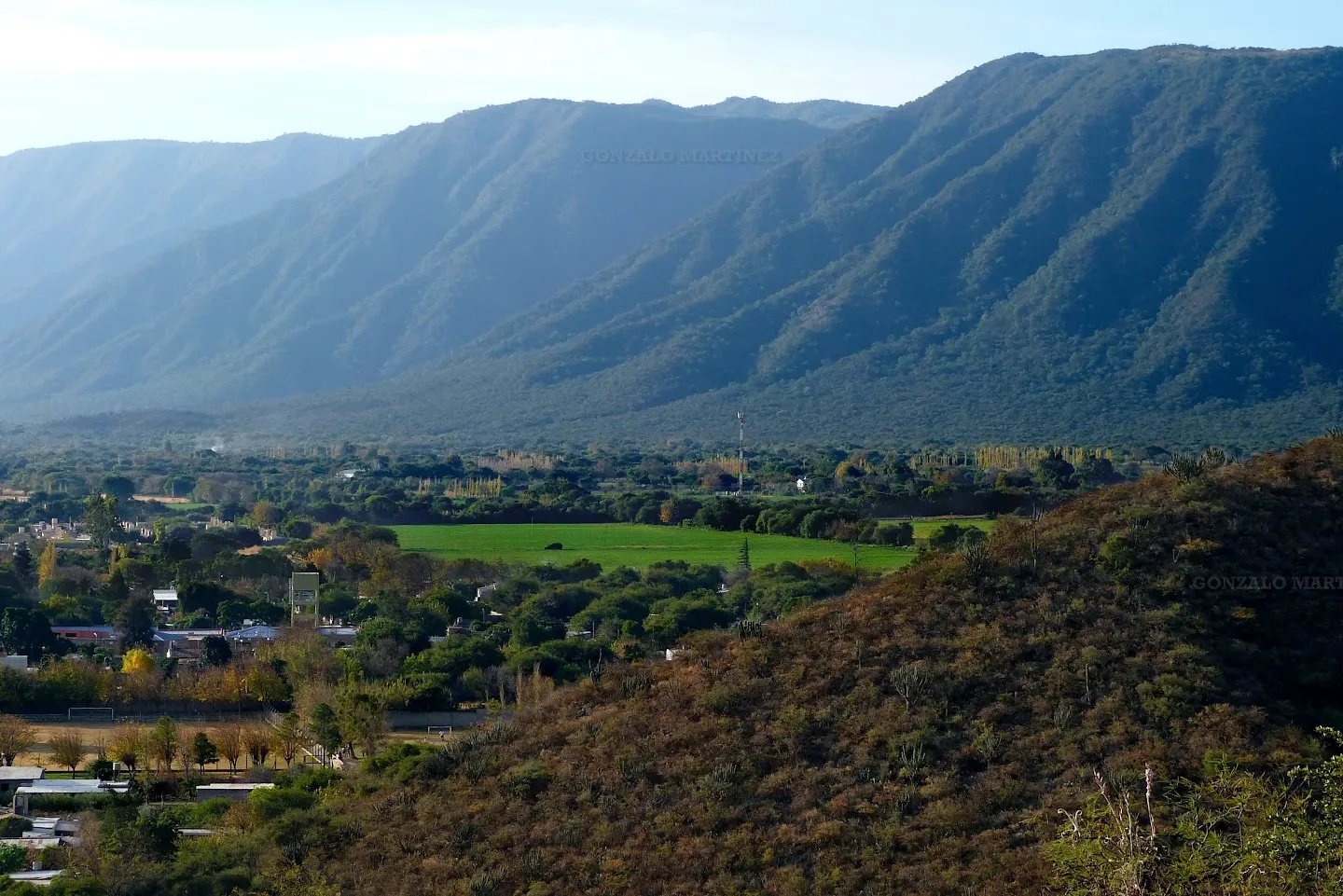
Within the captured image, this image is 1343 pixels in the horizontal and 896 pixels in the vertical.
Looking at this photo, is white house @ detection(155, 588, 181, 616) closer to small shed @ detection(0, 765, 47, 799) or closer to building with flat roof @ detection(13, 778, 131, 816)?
small shed @ detection(0, 765, 47, 799)

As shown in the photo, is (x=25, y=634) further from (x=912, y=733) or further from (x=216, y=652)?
(x=912, y=733)

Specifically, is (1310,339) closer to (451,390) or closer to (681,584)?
(451,390)

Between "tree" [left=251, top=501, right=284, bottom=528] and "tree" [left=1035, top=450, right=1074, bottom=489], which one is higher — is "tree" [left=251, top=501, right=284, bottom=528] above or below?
below

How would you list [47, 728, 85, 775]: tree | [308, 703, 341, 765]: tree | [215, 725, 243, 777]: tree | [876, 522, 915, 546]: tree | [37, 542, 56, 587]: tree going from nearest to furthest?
[308, 703, 341, 765]: tree, [47, 728, 85, 775]: tree, [215, 725, 243, 777]: tree, [37, 542, 56, 587]: tree, [876, 522, 915, 546]: tree

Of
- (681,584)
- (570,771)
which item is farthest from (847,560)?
(570,771)

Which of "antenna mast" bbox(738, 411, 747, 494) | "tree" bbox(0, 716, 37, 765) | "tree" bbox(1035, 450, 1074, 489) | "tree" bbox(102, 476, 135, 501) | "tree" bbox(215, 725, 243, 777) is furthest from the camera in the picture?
"antenna mast" bbox(738, 411, 747, 494)

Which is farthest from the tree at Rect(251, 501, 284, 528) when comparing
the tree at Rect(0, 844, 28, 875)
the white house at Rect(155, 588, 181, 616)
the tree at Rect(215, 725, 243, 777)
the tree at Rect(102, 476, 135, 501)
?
the tree at Rect(0, 844, 28, 875)

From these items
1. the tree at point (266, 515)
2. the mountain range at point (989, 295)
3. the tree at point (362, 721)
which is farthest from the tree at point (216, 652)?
the mountain range at point (989, 295)

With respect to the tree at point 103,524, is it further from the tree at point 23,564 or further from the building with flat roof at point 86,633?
the building with flat roof at point 86,633

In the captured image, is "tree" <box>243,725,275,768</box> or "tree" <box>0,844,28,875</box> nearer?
"tree" <box>0,844,28,875</box>
